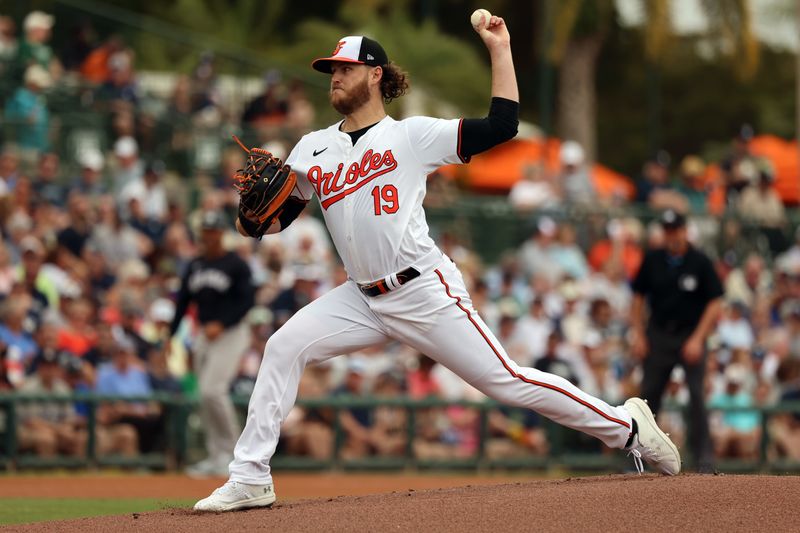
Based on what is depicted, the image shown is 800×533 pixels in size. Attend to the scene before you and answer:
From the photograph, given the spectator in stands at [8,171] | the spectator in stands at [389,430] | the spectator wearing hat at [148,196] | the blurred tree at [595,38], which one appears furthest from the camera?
the blurred tree at [595,38]

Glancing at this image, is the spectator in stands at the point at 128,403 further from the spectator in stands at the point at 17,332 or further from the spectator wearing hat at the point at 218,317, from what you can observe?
the spectator wearing hat at the point at 218,317

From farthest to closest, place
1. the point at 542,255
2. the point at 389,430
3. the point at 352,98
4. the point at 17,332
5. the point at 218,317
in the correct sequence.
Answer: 1. the point at 542,255
2. the point at 389,430
3. the point at 17,332
4. the point at 218,317
5. the point at 352,98

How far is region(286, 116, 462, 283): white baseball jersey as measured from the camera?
6.75 metres

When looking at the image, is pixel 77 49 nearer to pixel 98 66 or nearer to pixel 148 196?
pixel 98 66

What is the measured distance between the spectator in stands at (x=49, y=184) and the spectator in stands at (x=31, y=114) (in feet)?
2.57

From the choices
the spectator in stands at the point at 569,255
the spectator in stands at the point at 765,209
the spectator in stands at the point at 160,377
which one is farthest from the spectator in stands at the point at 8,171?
the spectator in stands at the point at 765,209

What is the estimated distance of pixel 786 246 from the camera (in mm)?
18812

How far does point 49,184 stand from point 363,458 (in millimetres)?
4760

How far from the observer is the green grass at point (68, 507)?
8.28m

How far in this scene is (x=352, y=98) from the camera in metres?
6.98

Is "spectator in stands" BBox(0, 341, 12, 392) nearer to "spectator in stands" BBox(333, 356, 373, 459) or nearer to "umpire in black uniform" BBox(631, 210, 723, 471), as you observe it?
"spectator in stands" BBox(333, 356, 373, 459)

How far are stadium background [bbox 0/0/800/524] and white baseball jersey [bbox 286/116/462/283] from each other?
19.8 ft

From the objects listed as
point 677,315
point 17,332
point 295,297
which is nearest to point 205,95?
point 295,297

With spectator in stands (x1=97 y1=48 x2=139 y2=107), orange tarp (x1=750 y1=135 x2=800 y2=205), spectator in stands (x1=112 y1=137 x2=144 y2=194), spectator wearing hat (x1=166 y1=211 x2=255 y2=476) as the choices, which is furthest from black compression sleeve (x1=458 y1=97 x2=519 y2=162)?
orange tarp (x1=750 y1=135 x2=800 y2=205)
